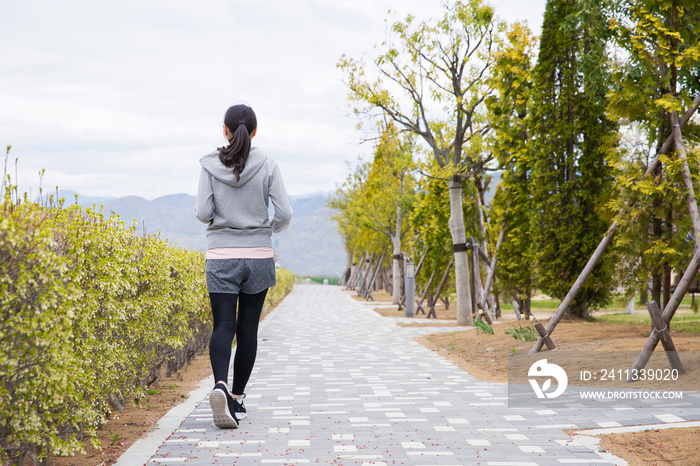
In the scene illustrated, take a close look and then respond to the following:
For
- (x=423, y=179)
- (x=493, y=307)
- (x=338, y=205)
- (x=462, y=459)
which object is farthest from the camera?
(x=338, y=205)

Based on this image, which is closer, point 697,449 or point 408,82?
point 697,449

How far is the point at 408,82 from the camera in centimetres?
1498

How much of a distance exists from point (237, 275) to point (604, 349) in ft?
17.2

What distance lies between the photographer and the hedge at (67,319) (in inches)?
109

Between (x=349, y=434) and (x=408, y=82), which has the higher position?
(x=408, y=82)

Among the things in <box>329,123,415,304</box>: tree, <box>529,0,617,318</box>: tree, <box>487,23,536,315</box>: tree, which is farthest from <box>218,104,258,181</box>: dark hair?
<box>329,123,415,304</box>: tree

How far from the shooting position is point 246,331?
4750mm

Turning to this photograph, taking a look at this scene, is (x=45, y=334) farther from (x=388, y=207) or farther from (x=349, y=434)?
(x=388, y=207)

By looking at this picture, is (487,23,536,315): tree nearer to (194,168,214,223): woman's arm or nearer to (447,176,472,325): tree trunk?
(447,176,472,325): tree trunk

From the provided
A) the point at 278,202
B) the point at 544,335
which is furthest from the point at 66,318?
the point at 544,335

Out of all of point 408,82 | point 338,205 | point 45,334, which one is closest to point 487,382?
point 45,334

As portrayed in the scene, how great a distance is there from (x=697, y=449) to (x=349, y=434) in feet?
7.16

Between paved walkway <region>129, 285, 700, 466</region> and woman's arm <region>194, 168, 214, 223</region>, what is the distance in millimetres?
1502
